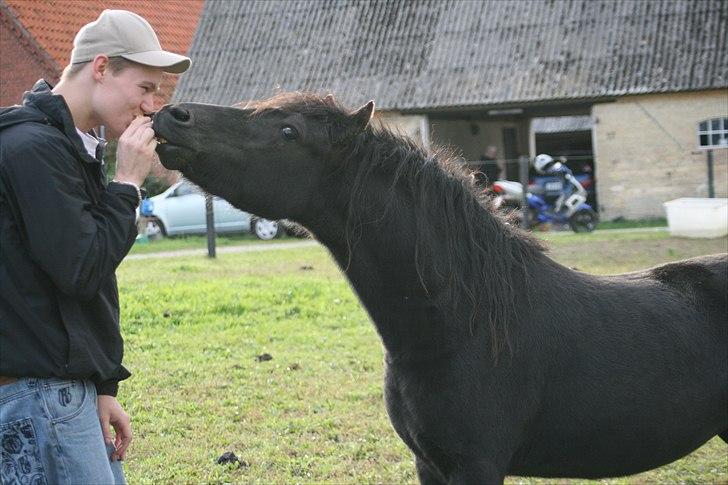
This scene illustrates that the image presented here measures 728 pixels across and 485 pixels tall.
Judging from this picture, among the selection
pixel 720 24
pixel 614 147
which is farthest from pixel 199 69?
pixel 720 24

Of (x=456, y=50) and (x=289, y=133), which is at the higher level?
(x=456, y=50)

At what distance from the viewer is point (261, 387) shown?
7195mm

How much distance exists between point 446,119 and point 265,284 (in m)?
17.1

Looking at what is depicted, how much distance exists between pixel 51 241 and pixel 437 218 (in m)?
1.51

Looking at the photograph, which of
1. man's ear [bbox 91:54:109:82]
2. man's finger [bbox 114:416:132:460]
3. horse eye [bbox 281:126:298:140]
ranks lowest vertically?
man's finger [bbox 114:416:132:460]

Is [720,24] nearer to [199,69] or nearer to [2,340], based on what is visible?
[199,69]

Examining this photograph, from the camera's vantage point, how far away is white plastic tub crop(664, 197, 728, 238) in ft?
53.5

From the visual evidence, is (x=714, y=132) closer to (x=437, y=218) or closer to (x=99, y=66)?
(x=437, y=218)

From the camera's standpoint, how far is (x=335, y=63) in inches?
1055

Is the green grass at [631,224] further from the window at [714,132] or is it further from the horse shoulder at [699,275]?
the horse shoulder at [699,275]

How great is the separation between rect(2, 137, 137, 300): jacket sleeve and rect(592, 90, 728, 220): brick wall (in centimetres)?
2237

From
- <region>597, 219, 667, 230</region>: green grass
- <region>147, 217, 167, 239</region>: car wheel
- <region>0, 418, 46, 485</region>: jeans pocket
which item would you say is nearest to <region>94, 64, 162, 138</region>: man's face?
<region>0, 418, 46, 485</region>: jeans pocket

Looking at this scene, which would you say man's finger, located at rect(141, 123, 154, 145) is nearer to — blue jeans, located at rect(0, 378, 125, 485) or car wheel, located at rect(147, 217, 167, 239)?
→ blue jeans, located at rect(0, 378, 125, 485)

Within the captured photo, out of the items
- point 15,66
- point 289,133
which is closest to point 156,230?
point 15,66
